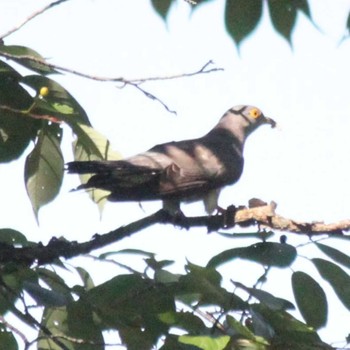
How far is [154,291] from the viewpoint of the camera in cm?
293

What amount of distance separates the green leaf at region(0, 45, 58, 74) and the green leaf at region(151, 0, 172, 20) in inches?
23.6

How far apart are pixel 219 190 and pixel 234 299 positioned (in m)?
3.52

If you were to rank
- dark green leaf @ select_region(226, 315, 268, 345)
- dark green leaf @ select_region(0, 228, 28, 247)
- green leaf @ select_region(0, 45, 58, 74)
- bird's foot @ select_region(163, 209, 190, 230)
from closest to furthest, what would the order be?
dark green leaf @ select_region(226, 315, 268, 345) → green leaf @ select_region(0, 45, 58, 74) → dark green leaf @ select_region(0, 228, 28, 247) → bird's foot @ select_region(163, 209, 190, 230)

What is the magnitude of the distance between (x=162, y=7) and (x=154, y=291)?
89 cm

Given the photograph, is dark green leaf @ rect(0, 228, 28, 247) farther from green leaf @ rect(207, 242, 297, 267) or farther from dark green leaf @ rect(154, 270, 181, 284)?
green leaf @ rect(207, 242, 297, 267)

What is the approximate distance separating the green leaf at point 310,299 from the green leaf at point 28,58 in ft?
4.04

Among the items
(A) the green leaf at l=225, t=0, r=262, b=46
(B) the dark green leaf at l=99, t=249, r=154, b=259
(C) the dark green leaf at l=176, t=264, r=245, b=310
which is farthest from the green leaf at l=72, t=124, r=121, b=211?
(C) the dark green leaf at l=176, t=264, r=245, b=310

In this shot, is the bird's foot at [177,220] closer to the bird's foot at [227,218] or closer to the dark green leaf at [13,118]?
the bird's foot at [227,218]

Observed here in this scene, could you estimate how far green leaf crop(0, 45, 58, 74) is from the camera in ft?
10.9

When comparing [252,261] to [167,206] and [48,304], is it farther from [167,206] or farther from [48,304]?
[167,206]

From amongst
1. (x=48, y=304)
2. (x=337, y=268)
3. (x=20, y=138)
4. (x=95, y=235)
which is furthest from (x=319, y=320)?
(x=20, y=138)

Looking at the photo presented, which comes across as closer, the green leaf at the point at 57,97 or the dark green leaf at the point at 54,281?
the dark green leaf at the point at 54,281

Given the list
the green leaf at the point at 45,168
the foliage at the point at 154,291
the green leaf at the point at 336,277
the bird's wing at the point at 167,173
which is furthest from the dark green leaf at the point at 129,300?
the bird's wing at the point at 167,173

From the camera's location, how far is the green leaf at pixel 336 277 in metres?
2.83
